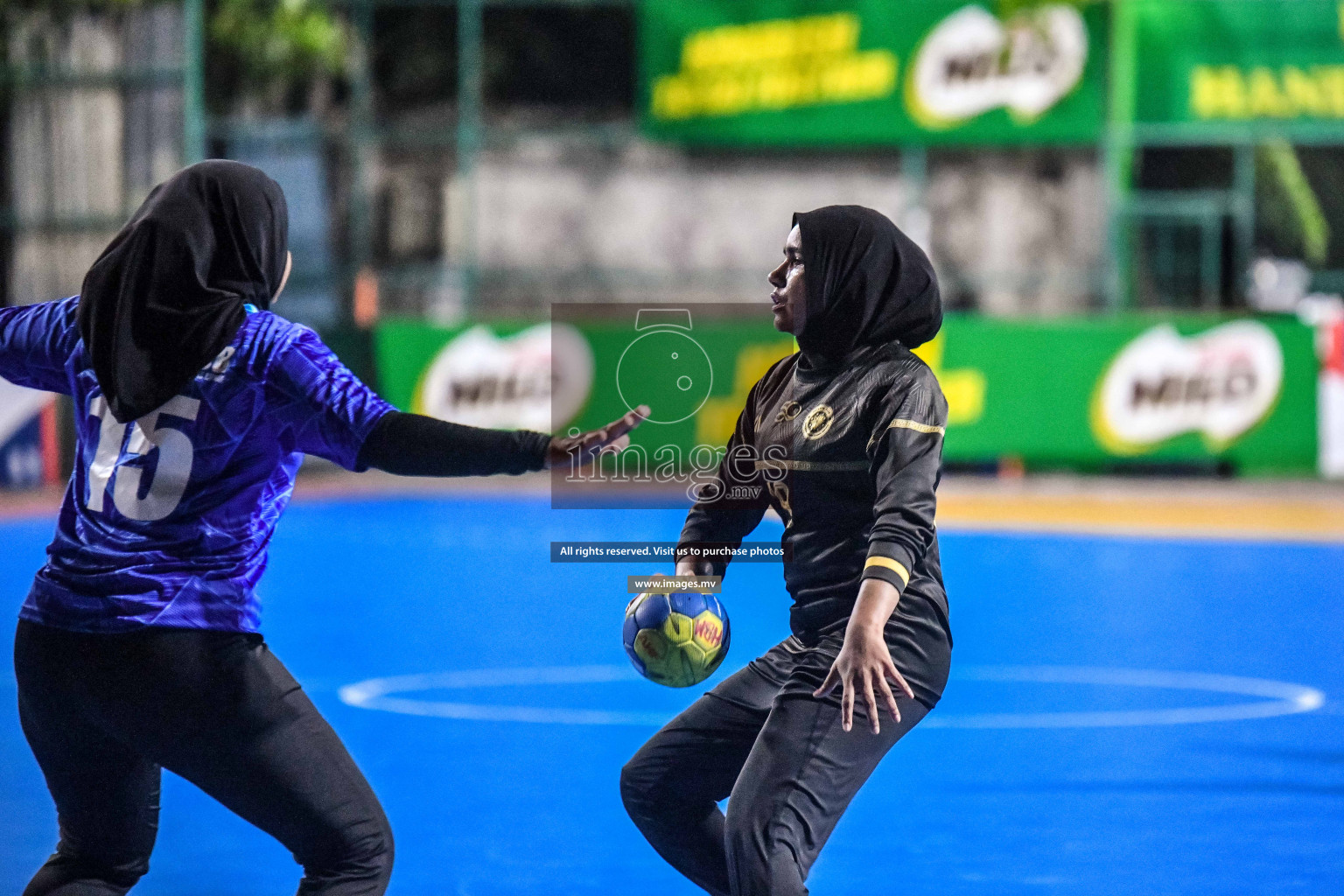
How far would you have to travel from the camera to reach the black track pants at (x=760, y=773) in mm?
4277

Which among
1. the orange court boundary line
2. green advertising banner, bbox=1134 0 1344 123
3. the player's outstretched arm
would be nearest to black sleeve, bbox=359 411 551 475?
the player's outstretched arm

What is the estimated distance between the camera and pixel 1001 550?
1586cm

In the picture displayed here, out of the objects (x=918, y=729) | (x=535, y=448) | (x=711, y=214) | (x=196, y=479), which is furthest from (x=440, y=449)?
(x=711, y=214)

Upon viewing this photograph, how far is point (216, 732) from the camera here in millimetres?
4078

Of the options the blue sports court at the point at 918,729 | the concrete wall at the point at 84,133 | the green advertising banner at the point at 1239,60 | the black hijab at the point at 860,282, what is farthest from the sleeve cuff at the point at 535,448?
the concrete wall at the point at 84,133

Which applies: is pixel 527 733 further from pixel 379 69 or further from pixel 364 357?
pixel 379 69

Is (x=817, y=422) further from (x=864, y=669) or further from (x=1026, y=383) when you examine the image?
(x=1026, y=383)

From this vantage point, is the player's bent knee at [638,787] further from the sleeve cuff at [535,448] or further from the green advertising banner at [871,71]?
the green advertising banner at [871,71]

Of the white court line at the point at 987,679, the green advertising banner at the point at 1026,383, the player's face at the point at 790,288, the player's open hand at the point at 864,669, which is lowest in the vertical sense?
the white court line at the point at 987,679

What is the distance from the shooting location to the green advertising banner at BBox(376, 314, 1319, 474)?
20531 millimetres

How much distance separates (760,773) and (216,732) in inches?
50.9

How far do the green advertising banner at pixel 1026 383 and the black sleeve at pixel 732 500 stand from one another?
15192mm

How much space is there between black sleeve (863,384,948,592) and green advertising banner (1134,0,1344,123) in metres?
21.2

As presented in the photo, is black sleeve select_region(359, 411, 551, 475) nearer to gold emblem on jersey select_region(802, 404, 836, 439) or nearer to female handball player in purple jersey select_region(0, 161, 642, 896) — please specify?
female handball player in purple jersey select_region(0, 161, 642, 896)
